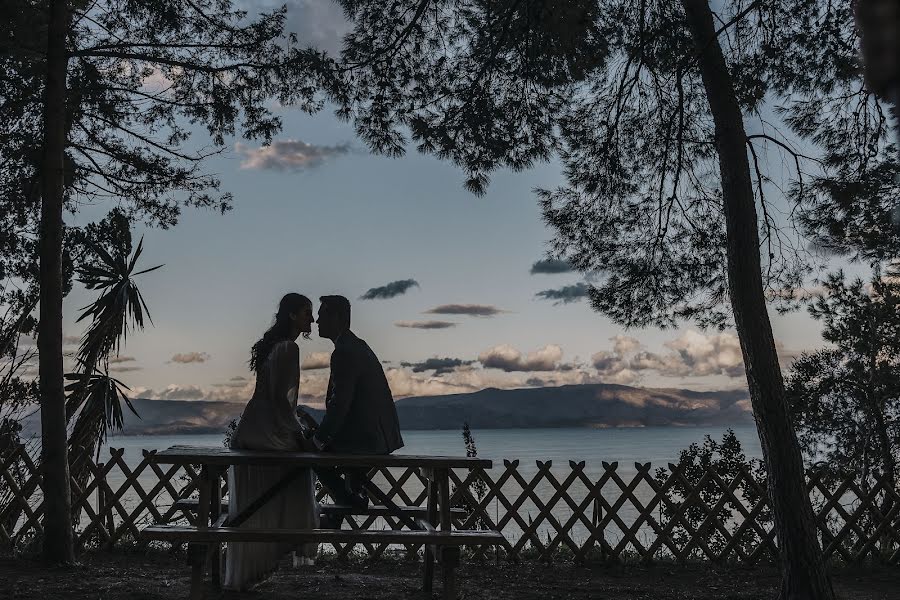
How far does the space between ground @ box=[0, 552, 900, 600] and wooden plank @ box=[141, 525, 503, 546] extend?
0.72 meters

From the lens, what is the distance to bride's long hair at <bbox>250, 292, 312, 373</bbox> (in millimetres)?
4324

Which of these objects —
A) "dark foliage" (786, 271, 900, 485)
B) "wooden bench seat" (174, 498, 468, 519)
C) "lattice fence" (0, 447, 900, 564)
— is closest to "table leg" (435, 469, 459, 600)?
"wooden bench seat" (174, 498, 468, 519)

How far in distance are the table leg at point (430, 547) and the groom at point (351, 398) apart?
419 mm

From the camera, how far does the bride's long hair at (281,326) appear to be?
4.32 meters

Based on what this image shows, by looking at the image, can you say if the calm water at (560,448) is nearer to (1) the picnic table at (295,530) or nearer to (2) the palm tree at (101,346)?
(2) the palm tree at (101,346)

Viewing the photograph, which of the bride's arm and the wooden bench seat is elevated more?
the bride's arm

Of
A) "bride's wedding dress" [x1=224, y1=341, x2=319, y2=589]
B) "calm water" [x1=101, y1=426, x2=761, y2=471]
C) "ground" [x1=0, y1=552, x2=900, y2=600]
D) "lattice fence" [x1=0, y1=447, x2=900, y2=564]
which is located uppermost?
"bride's wedding dress" [x1=224, y1=341, x2=319, y2=589]

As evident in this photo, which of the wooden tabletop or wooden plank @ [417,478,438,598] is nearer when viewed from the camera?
the wooden tabletop

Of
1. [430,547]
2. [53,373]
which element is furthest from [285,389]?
[53,373]

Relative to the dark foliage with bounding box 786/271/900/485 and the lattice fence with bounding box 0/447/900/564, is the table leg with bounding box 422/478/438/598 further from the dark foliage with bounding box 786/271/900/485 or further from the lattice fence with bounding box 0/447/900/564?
the dark foliage with bounding box 786/271/900/485

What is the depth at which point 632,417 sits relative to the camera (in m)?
147

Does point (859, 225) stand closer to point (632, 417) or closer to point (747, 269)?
point (747, 269)

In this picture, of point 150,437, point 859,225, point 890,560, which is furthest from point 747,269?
point 150,437

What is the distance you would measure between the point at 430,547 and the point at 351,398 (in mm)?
1193
